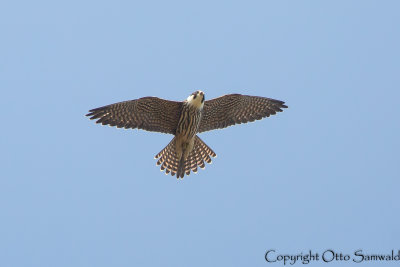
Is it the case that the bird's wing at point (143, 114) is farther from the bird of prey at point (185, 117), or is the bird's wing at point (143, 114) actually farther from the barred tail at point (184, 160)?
the barred tail at point (184, 160)

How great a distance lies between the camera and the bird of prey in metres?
12.6

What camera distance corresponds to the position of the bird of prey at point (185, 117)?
12562mm

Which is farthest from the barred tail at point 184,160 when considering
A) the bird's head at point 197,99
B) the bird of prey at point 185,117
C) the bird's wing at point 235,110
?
the bird's head at point 197,99

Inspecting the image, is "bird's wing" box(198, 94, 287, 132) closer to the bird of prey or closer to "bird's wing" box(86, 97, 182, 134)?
the bird of prey

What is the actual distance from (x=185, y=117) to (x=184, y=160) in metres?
1.46

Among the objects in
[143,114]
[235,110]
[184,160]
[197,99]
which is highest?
[235,110]

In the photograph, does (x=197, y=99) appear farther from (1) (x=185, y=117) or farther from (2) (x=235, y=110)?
(2) (x=235, y=110)

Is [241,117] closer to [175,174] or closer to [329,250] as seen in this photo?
[175,174]

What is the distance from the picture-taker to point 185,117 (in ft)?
41.9

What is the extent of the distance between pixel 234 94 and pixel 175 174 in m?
2.40

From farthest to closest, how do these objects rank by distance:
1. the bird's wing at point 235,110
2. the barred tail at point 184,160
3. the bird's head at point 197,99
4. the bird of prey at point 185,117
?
the barred tail at point 184,160 → the bird's wing at point 235,110 → the bird of prey at point 185,117 → the bird's head at point 197,99

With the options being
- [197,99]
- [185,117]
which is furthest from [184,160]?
[197,99]

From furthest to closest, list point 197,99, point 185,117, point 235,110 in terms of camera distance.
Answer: point 235,110, point 185,117, point 197,99

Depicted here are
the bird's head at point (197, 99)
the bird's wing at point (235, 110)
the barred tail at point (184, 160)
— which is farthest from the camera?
the barred tail at point (184, 160)
